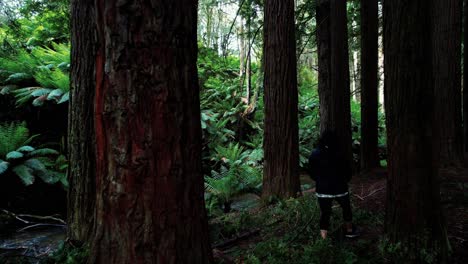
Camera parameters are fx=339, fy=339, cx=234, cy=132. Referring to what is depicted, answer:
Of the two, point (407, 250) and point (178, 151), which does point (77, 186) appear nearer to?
point (178, 151)

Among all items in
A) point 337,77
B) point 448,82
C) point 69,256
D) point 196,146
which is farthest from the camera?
point 337,77

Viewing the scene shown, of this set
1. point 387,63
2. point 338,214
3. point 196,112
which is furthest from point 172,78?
point 338,214

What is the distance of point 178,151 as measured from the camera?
2055 millimetres

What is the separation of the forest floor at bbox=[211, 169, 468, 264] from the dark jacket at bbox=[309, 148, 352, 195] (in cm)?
57

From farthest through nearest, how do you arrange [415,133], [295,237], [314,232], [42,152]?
[42,152]
[314,232]
[295,237]
[415,133]

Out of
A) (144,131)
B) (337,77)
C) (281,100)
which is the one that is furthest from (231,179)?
(144,131)

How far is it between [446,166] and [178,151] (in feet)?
22.0

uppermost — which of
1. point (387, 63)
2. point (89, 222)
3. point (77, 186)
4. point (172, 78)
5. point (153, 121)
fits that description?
point (387, 63)

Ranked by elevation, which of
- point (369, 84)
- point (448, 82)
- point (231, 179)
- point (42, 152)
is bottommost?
point (231, 179)

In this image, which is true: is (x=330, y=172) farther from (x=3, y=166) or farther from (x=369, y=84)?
(x=3, y=166)

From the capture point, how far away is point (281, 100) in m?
6.33

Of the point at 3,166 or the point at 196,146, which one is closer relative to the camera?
the point at 196,146

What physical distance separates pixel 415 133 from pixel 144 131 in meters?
2.68

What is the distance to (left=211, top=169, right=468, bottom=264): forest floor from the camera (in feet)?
11.8
